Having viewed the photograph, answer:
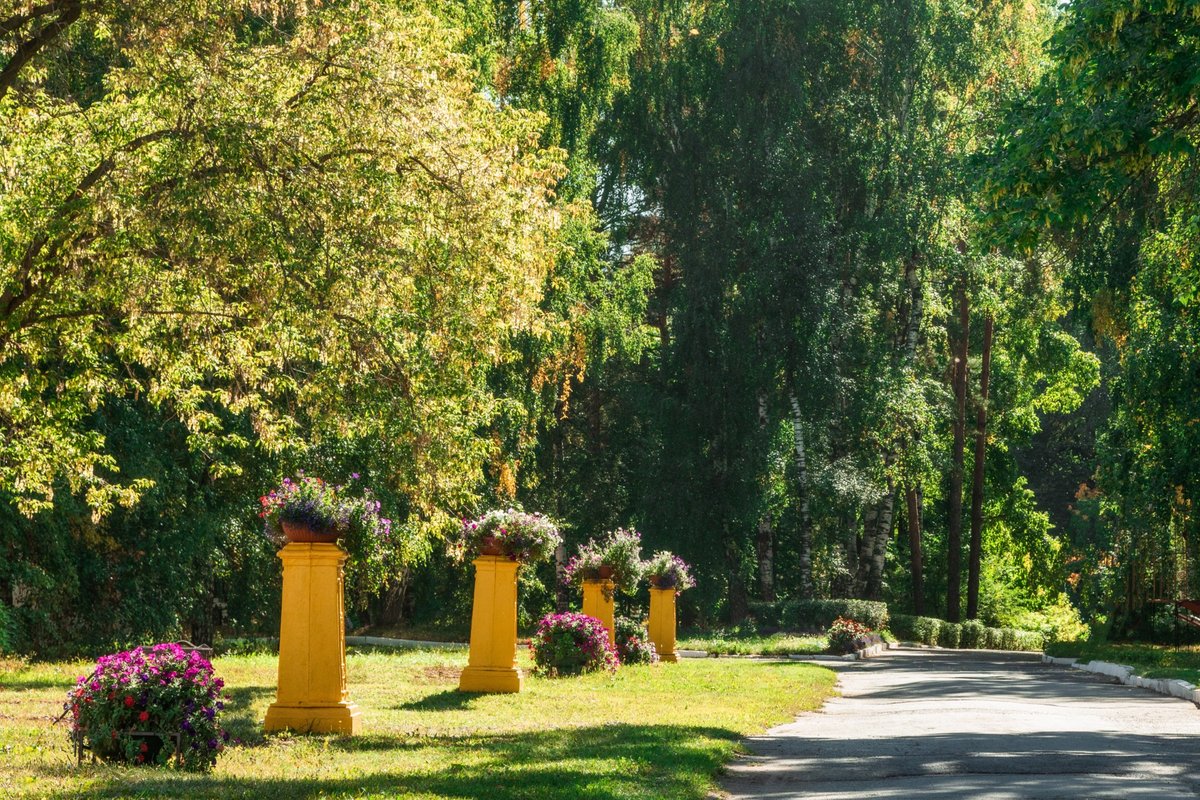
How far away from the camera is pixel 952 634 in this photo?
4053 cm

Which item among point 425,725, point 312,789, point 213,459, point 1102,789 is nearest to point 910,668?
point 213,459

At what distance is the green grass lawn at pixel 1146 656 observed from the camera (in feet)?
71.0

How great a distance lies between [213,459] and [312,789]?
16607 millimetres

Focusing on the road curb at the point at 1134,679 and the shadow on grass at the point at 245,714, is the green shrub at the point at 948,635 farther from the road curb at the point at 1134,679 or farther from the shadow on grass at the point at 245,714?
the shadow on grass at the point at 245,714

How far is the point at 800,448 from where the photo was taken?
36.1m

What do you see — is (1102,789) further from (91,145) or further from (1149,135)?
(91,145)

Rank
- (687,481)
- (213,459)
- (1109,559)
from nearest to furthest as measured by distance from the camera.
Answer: (213,459) → (1109,559) → (687,481)

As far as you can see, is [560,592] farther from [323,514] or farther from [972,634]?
[323,514]

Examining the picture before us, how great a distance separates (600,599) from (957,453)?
2224 cm

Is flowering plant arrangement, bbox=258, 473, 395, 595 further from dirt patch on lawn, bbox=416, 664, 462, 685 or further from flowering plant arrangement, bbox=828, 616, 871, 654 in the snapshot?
flowering plant arrangement, bbox=828, 616, 871, 654

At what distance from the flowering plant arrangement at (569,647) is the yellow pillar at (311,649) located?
787cm

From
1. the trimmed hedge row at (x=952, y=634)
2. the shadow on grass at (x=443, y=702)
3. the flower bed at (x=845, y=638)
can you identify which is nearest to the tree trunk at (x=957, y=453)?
the trimmed hedge row at (x=952, y=634)

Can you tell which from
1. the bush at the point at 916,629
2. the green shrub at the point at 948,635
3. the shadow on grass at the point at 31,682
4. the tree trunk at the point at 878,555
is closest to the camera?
the shadow on grass at the point at 31,682

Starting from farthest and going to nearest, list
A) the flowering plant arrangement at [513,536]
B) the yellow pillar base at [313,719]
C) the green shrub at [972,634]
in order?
1. the green shrub at [972,634]
2. the flowering plant arrangement at [513,536]
3. the yellow pillar base at [313,719]
